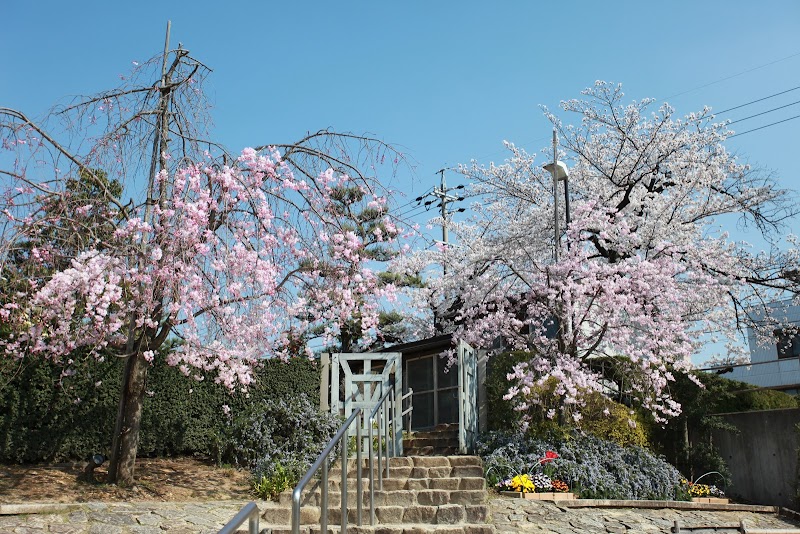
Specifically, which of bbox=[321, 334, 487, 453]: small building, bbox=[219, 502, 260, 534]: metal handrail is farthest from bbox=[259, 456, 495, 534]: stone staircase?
bbox=[219, 502, 260, 534]: metal handrail

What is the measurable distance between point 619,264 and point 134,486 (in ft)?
27.3

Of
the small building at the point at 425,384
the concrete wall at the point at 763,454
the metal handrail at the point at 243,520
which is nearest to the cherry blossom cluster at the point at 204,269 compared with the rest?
the small building at the point at 425,384

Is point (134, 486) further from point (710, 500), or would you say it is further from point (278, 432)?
point (710, 500)

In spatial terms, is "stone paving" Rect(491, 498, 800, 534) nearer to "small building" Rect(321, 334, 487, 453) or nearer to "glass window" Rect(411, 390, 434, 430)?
"small building" Rect(321, 334, 487, 453)

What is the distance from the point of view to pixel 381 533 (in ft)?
22.9

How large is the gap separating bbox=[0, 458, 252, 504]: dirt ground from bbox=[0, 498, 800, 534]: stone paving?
663mm

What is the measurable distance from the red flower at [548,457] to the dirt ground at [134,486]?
4.06m

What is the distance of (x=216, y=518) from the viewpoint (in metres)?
8.14

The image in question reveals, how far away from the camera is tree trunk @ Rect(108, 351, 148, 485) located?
960cm

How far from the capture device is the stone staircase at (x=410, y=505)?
725 cm

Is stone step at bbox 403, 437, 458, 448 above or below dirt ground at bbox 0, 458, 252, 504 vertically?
above

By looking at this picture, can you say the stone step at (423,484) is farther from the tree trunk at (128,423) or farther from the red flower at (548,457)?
the tree trunk at (128,423)

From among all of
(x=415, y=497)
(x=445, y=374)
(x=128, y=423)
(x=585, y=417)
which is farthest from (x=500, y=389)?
(x=128, y=423)

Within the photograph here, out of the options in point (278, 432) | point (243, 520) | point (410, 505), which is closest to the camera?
point (243, 520)
